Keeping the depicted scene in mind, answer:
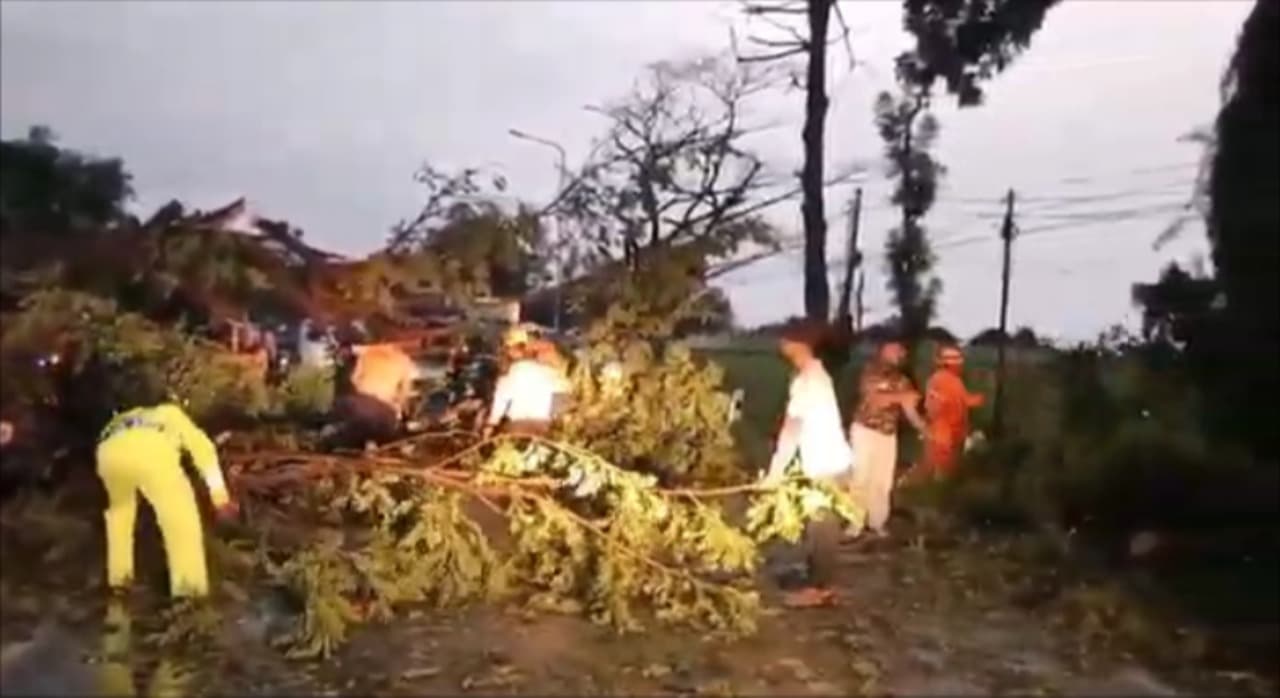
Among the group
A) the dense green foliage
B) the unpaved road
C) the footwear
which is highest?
the dense green foliage

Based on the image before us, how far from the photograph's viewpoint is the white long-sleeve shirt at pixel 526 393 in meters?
5.27

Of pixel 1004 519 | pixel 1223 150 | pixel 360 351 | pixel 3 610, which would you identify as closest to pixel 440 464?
pixel 360 351

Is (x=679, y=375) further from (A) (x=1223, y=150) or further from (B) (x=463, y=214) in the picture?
(A) (x=1223, y=150)

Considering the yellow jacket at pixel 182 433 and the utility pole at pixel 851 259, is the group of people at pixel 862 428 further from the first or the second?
the yellow jacket at pixel 182 433

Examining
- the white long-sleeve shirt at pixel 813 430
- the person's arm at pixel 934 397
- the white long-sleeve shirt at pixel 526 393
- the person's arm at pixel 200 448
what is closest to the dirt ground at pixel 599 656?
the person's arm at pixel 200 448

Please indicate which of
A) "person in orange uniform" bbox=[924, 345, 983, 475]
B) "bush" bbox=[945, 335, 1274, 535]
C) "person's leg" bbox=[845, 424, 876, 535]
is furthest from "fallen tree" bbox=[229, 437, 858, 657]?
"bush" bbox=[945, 335, 1274, 535]

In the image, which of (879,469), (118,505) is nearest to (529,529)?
(118,505)

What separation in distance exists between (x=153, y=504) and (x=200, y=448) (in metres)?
0.17

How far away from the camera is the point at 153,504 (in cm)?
456

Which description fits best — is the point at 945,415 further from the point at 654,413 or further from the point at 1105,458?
the point at 654,413

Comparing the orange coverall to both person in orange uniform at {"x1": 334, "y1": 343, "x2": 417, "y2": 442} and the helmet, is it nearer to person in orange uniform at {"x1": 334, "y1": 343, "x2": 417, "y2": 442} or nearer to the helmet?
the helmet

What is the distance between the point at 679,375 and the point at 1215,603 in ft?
5.33

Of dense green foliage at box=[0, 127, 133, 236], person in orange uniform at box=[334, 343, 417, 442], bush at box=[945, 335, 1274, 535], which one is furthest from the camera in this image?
bush at box=[945, 335, 1274, 535]

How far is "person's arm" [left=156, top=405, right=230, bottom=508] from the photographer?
4543mm
